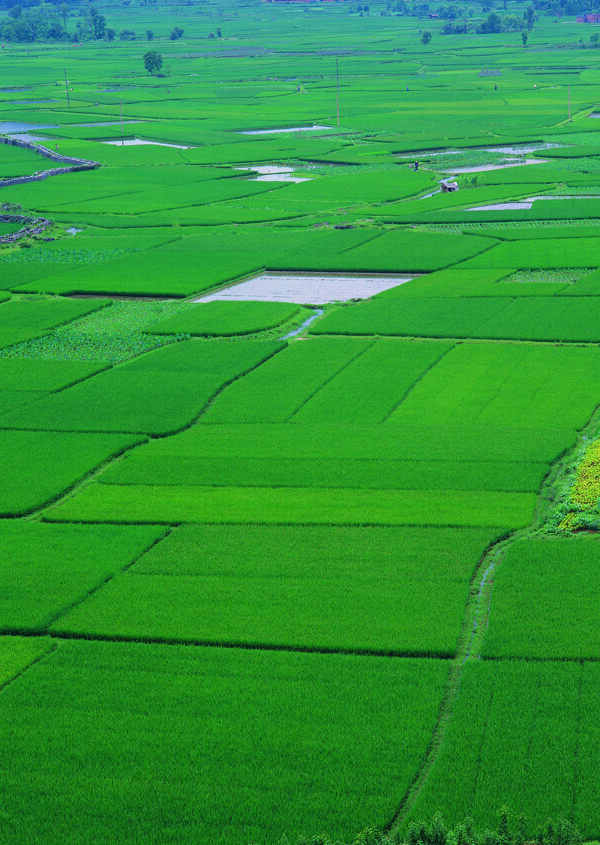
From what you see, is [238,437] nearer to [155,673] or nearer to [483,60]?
[155,673]

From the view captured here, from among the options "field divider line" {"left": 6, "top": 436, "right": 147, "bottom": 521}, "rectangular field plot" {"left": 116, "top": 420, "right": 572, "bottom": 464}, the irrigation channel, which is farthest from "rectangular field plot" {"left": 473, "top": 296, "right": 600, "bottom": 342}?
the irrigation channel

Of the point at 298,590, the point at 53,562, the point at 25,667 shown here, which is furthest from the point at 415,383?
the point at 25,667

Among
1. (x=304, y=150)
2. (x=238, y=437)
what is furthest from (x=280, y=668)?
(x=304, y=150)

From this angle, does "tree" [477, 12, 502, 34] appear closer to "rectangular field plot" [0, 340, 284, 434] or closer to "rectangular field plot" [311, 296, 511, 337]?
"rectangular field plot" [311, 296, 511, 337]

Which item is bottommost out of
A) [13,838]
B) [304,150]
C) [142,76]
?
[13,838]

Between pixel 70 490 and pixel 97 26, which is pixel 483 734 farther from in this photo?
pixel 97 26

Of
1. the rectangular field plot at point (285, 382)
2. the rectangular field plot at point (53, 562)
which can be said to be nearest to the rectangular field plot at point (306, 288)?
the rectangular field plot at point (285, 382)
